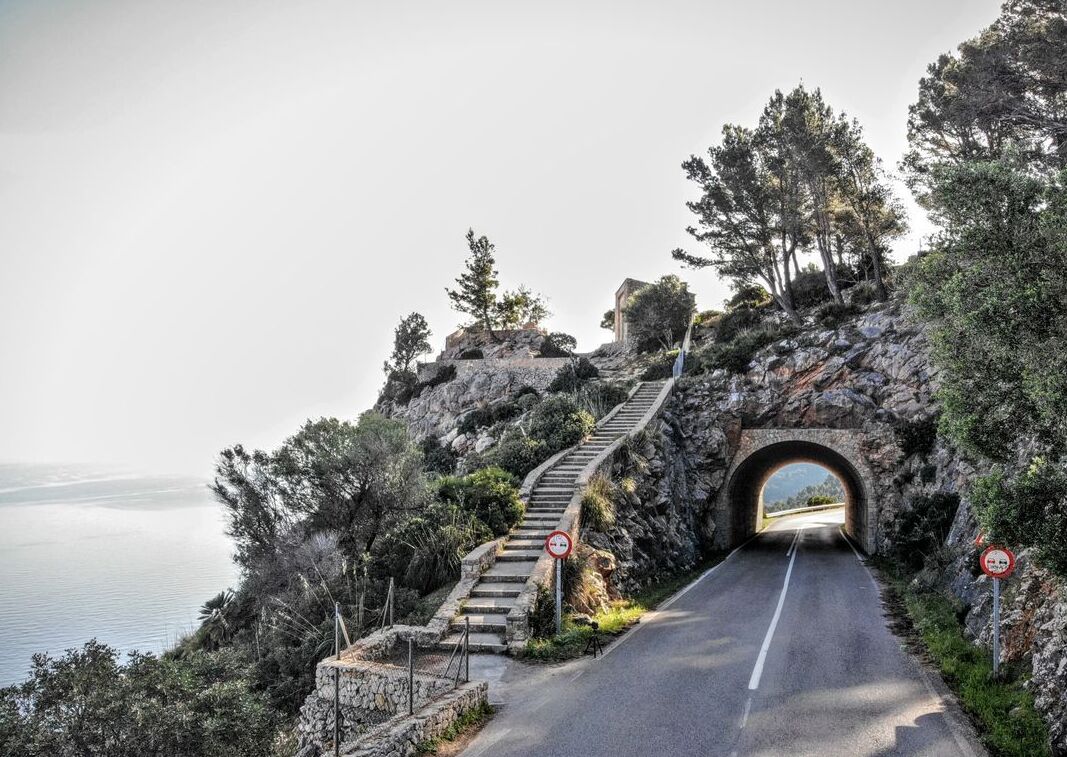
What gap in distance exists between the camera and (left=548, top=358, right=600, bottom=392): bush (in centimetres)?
3653

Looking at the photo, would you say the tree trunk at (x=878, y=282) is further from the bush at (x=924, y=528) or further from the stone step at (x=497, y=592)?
the stone step at (x=497, y=592)

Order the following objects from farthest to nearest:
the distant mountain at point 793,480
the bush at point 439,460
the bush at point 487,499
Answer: the distant mountain at point 793,480, the bush at point 439,460, the bush at point 487,499

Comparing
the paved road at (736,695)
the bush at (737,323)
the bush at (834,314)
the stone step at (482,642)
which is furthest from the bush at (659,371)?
the stone step at (482,642)

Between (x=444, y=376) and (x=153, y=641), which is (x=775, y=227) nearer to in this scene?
(x=444, y=376)

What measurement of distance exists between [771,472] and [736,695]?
96.4 ft

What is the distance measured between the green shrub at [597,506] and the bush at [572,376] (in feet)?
52.7

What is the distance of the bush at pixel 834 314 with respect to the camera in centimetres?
3117

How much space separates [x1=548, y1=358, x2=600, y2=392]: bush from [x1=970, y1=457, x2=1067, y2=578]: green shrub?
26412 mm

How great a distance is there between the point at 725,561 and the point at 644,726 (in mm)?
18063

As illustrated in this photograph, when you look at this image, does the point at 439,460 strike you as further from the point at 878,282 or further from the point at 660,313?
the point at 878,282

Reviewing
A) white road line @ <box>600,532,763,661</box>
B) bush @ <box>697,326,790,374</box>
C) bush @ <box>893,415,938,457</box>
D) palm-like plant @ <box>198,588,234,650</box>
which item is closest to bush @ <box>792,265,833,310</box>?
bush @ <box>697,326,790,374</box>

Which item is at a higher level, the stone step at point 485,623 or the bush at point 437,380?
the bush at point 437,380

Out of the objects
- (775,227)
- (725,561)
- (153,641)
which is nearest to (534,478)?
(725,561)

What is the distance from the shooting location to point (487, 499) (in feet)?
58.5
